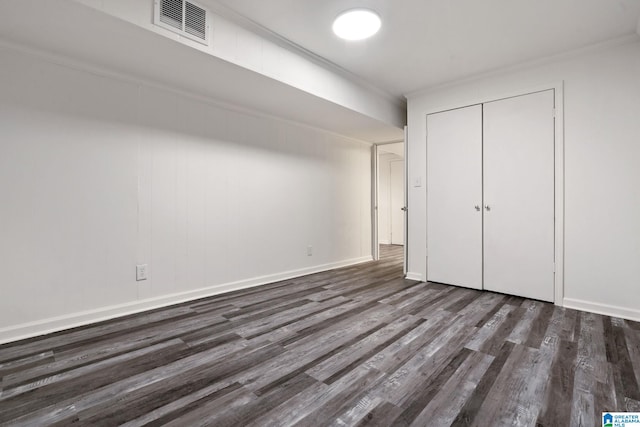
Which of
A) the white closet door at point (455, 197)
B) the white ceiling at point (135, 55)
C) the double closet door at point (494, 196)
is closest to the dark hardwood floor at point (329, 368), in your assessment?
the double closet door at point (494, 196)

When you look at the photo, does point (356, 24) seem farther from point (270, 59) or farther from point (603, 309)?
point (603, 309)

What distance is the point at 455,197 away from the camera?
3605mm

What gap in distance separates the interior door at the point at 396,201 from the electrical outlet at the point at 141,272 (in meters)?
6.39

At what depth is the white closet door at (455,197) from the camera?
3.46 m

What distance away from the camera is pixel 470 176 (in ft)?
11.4

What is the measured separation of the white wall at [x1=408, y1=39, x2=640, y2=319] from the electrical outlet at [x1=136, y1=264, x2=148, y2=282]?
154 inches

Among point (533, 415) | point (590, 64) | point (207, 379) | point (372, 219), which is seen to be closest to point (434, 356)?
point (533, 415)

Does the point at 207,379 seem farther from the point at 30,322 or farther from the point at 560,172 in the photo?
the point at 560,172

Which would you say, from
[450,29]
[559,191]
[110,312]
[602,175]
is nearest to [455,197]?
[559,191]

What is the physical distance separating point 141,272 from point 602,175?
4187 millimetres

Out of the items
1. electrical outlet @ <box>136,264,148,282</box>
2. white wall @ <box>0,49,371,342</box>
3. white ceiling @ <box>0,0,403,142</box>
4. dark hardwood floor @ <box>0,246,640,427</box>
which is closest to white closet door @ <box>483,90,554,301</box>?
dark hardwood floor @ <box>0,246,640,427</box>

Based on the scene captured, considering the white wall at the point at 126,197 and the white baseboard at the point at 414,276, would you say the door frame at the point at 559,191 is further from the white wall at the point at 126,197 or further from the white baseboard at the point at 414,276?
the white wall at the point at 126,197

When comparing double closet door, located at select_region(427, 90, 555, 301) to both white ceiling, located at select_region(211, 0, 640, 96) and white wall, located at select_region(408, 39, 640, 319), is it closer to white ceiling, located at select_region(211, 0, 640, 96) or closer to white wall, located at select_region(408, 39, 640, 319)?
white wall, located at select_region(408, 39, 640, 319)

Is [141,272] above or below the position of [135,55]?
below
